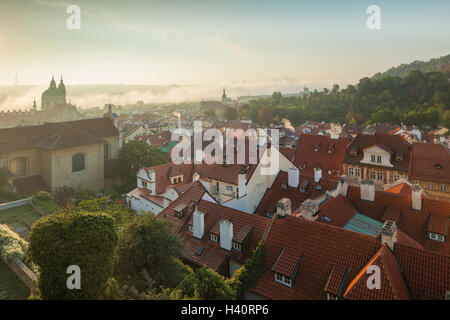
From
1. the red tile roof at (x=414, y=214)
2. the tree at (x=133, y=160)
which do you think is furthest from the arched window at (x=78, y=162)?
the red tile roof at (x=414, y=214)

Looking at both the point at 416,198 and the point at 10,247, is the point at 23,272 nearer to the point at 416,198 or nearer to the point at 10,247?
the point at 10,247

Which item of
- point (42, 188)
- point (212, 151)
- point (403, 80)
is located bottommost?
point (42, 188)

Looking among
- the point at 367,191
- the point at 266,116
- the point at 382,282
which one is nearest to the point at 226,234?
the point at 382,282

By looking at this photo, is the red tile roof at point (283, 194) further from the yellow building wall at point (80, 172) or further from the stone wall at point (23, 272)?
the yellow building wall at point (80, 172)

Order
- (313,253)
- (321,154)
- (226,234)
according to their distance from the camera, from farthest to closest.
Answer: (321,154) < (226,234) < (313,253)

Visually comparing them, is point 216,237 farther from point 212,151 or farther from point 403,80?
point 403,80
